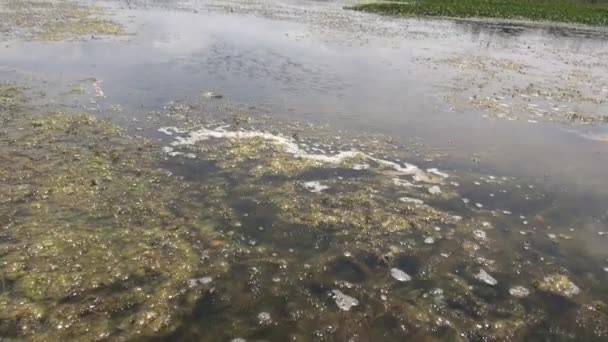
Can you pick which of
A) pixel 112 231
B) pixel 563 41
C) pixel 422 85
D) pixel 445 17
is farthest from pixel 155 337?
pixel 445 17

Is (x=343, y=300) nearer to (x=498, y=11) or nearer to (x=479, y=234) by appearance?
(x=479, y=234)

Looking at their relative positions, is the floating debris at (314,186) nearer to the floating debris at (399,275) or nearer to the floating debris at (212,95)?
the floating debris at (399,275)

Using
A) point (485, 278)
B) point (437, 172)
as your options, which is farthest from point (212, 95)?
point (485, 278)

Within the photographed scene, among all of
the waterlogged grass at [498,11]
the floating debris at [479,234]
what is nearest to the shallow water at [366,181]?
the floating debris at [479,234]

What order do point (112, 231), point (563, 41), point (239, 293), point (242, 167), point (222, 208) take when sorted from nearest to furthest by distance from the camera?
point (239, 293), point (112, 231), point (222, 208), point (242, 167), point (563, 41)

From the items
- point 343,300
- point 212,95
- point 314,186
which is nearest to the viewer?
point 343,300

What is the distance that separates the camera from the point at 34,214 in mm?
8188

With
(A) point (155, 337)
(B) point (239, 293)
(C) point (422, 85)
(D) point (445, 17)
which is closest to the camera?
(A) point (155, 337)

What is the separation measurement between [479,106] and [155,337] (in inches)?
576

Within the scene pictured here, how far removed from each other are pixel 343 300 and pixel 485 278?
2.54m

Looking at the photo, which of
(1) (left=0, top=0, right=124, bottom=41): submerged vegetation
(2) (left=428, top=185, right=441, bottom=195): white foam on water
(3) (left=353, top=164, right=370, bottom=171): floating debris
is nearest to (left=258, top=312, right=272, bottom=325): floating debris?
(2) (left=428, top=185, right=441, bottom=195): white foam on water

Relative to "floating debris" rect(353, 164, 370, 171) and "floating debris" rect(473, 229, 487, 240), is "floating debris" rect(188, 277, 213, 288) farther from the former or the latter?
"floating debris" rect(353, 164, 370, 171)

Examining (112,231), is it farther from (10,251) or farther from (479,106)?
(479,106)

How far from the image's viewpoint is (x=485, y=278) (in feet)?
24.7
